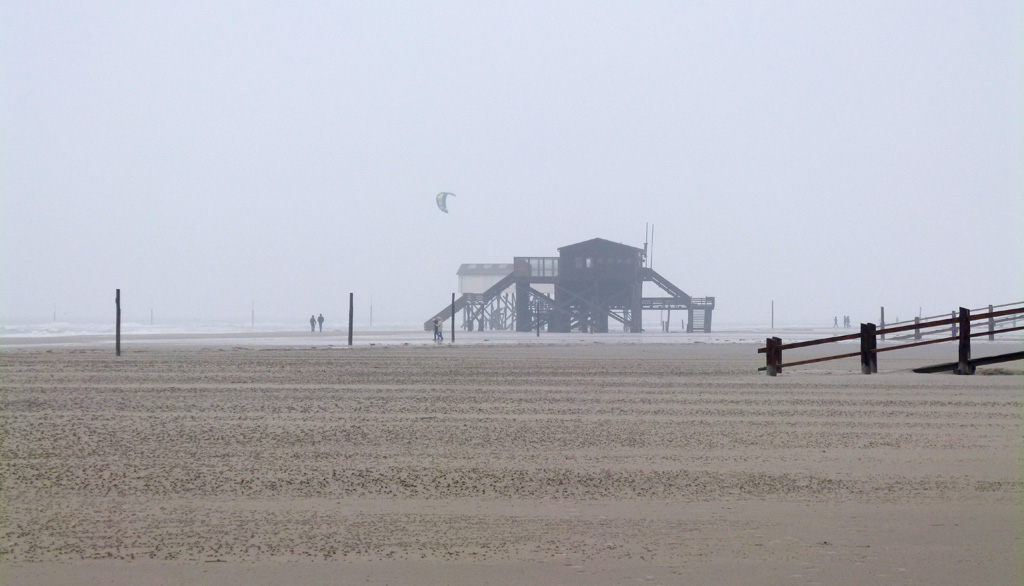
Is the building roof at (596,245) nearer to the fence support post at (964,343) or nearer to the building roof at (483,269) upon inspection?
the building roof at (483,269)

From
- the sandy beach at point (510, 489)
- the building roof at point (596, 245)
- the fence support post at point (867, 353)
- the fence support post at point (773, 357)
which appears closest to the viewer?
the sandy beach at point (510, 489)

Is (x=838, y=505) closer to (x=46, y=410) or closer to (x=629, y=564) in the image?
(x=629, y=564)

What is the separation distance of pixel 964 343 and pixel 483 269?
80213 millimetres

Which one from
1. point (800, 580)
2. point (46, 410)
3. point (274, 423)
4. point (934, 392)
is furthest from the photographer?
point (934, 392)

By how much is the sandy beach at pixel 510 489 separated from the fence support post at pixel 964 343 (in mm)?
3012

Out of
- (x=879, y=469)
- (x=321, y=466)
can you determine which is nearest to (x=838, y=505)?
(x=879, y=469)

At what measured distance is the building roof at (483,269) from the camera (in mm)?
95625

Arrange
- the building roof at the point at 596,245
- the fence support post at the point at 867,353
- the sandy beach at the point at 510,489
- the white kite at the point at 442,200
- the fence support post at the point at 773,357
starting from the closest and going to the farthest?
the sandy beach at the point at 510,489 < the fence support post at the point at 867,353 < the fence support post at the point at 773,357 < the building roof at the point at 596,245 < the white kite at the point at 442,200

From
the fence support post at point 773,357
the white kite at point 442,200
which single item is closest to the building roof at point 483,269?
the white kite at point 442,200

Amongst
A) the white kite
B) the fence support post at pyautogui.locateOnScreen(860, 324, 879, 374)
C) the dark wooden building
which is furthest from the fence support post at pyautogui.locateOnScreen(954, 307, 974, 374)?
the white kite

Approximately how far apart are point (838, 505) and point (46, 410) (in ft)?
29.3

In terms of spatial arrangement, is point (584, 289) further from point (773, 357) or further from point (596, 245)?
point (773, 357)

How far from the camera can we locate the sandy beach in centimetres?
521

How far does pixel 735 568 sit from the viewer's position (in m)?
5.15
